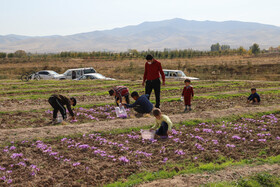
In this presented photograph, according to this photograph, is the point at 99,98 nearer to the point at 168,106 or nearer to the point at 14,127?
the point at 168,106

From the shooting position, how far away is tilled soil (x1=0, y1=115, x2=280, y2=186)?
261 inches

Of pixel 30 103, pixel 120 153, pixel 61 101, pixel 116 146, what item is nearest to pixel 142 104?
pixel 61 101

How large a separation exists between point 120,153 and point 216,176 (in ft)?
8.83

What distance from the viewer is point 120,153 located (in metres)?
8.01

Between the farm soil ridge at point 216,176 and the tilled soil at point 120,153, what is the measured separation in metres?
0.56

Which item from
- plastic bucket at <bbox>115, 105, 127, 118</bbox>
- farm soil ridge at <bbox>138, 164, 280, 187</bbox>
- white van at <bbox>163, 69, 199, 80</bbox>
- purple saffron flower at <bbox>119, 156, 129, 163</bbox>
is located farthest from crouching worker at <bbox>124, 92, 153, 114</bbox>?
white van at <bbox>163, 69, 199, 80</bbox>

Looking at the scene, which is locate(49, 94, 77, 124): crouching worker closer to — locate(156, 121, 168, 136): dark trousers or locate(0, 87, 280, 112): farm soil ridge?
locate(156, 121, 168, 136): dark trousers

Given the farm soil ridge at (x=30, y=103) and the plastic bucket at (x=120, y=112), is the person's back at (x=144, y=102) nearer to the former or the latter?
the plastic bucket at (x=120, y=112)

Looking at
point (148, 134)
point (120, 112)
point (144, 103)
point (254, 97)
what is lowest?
point (148, 134)

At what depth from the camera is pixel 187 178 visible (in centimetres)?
625

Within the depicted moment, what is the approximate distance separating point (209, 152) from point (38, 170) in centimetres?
421

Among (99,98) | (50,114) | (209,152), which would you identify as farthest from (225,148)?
(99,98)

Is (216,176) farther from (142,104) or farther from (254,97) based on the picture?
(254,97)

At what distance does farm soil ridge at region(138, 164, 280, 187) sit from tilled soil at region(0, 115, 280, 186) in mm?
557
